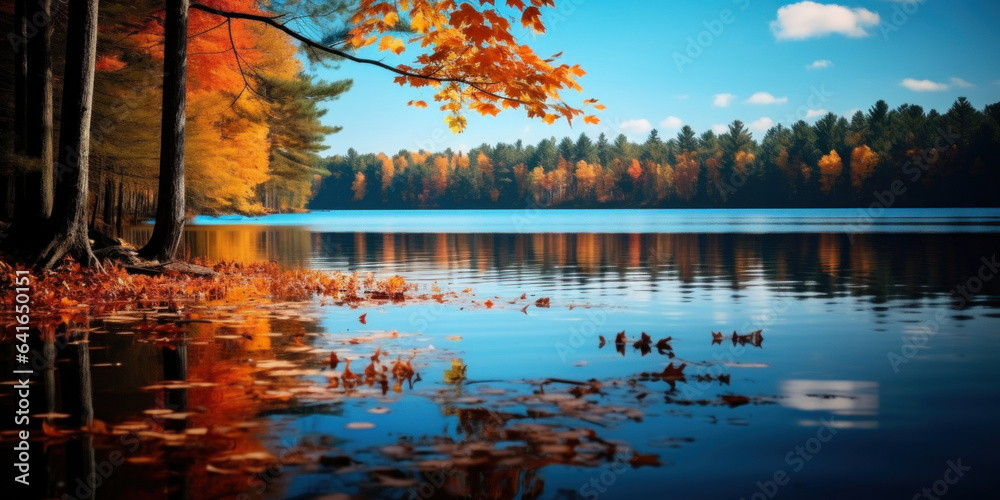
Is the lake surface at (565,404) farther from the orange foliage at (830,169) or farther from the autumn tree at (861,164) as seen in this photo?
the orange foliage at (830,169)

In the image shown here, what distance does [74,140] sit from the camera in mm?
11430

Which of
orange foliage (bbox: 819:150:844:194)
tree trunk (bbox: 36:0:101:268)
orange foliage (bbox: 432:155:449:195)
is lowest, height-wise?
tree trunk (bbox: 36:0:101:268)

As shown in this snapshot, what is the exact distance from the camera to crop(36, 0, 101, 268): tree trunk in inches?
444

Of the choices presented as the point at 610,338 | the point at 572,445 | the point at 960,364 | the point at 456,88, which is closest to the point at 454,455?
the point at 572,445

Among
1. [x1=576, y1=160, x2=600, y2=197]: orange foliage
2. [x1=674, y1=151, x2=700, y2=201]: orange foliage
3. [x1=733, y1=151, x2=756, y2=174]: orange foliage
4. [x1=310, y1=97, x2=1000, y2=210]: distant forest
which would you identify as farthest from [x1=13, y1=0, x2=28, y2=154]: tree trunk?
[x1=576, y1=160, x2=600, y2=197]: orange foliage

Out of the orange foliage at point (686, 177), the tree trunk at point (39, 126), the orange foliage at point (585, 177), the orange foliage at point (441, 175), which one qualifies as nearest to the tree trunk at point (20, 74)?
the tree trunk at point (39, 126)

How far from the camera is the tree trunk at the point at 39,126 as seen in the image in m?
12.6

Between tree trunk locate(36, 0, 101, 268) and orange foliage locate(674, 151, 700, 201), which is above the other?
orange foliage locate(674, 151, 700, 201)

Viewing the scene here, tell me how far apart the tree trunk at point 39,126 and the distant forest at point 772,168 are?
117m

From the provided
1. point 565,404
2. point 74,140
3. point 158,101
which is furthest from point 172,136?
point 565,404

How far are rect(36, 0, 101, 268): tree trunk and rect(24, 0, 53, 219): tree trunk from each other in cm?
140

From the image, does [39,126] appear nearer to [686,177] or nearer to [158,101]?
[158,101]

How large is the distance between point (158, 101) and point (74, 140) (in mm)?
10767

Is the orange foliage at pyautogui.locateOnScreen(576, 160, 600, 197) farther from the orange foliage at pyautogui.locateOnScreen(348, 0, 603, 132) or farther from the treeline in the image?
the orange foliage at pyautogui.locateOnScreen(348, 0, 603, 132)
